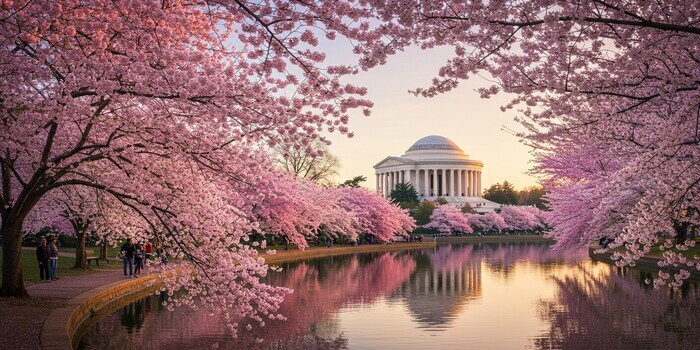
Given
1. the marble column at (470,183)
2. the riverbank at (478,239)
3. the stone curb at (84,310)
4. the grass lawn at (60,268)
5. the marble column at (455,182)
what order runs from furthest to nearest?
1. the marble column at (470,183)
2. the marble column at (455,182)
3. the riverbank at (478,239)
4. the grass lawn at (60,268)
5. the stone curb at (84,310)

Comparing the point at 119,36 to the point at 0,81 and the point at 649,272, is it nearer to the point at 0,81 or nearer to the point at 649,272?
the point at 0,81

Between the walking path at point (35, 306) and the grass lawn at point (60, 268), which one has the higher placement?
the grass lawn at point (60, 268)

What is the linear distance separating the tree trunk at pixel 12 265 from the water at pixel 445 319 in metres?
2.10

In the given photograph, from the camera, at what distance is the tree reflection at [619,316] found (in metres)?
14.1

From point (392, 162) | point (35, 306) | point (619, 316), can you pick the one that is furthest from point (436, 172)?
point (35, 306)

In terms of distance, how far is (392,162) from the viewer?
154000mm

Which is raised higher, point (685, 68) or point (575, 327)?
point (685, 68)

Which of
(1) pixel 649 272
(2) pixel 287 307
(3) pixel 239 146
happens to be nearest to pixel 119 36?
(3) pixel 239 146

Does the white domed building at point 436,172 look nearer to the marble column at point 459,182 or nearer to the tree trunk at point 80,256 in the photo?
the marble column at point 459,182

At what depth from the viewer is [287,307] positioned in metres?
20.0

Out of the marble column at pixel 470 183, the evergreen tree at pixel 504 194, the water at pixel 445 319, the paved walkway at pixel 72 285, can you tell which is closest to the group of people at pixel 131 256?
the paved walkway at pixel 72 285

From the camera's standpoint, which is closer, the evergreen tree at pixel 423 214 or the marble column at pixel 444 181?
the evergreen tree at pixel 423 214

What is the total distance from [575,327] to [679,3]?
29.7ft

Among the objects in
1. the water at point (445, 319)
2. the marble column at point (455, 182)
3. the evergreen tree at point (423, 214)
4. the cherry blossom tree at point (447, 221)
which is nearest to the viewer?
the water at point (445, 319)
